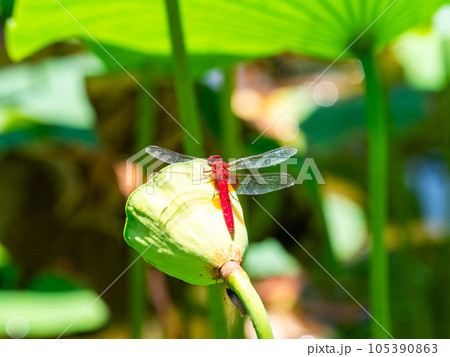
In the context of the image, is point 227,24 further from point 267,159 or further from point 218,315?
point 218,315

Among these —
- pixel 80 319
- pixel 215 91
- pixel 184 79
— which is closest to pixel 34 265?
pixel 80 319

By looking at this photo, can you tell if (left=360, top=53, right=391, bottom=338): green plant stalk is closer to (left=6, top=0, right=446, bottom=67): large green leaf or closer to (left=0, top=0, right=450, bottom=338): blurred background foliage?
(left=6, top=0, right=446, bottom=67): large green leaf

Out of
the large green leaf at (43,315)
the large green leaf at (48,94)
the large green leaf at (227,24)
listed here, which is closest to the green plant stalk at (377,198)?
the large green leaf at (227,24)

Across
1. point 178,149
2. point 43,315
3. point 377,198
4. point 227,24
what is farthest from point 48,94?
point 377,198

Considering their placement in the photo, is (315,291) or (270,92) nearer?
(315,291)

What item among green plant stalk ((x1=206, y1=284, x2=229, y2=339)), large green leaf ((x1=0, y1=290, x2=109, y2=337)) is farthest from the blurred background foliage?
green plant stalk ((x1=206, y1=284, x2=229, y2=339))

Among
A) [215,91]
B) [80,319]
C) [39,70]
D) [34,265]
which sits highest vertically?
[39,70]

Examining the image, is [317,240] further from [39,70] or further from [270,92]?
[39,70]
